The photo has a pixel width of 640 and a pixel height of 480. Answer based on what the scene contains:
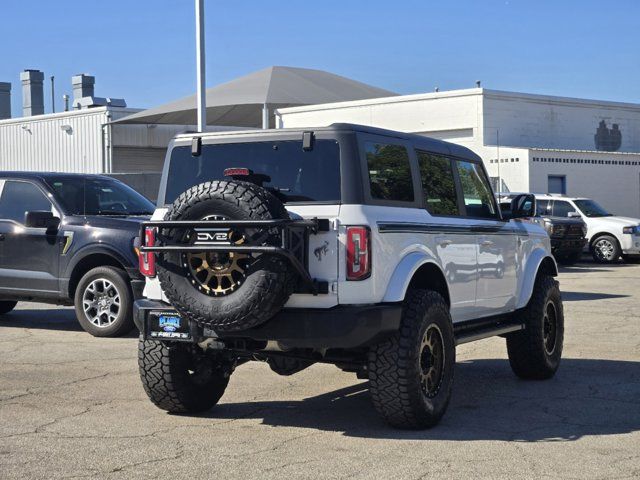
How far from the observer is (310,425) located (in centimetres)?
744

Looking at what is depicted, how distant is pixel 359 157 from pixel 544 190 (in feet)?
82.6

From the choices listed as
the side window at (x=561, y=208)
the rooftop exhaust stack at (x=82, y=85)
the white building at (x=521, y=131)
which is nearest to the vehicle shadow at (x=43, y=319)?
the side window at (x=561, y=208)

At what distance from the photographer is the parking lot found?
6219mm

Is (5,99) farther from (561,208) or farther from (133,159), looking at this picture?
(561,208)

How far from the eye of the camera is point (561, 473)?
6055mm

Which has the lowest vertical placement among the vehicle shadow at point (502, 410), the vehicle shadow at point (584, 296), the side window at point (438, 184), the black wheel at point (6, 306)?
the vehicle shadow at point (502, 410)

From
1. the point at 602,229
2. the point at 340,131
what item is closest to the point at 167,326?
the point at 340,131

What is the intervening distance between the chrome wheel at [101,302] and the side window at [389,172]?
528 cm

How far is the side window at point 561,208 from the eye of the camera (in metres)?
26.0

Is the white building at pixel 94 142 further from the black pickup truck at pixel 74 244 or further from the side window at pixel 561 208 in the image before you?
the black pickup truck at pixel 74 244

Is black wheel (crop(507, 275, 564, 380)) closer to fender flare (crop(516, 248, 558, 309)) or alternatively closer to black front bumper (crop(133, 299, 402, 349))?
fender flare (crop(516, 248, 558, 309))

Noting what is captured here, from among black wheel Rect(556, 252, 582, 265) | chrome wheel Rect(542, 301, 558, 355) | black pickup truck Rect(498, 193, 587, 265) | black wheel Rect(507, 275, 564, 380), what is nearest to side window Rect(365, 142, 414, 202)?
black wheel Rect(507, 275, 564, 380)

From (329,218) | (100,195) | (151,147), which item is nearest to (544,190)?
(151,147)

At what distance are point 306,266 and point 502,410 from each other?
2.17m
